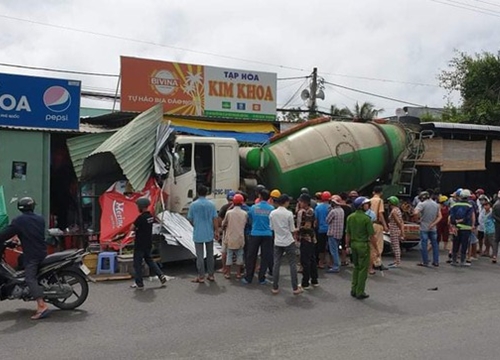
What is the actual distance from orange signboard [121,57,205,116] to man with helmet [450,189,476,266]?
865 cm

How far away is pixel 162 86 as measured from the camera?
17.2 m

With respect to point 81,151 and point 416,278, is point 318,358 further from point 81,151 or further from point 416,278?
point 81,151

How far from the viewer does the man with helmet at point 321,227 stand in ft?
36.2

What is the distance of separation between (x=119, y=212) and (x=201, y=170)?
1.98m

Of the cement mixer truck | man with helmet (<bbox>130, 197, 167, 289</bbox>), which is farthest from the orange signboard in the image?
man with helmet (<bbox>130, 197, 167, 289</bbox>)

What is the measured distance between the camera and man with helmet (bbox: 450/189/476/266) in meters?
11.7

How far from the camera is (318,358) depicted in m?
5.52

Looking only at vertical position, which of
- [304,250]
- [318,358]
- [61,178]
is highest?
[61,178]

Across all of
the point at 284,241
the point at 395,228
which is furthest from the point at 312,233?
the point at 395,228

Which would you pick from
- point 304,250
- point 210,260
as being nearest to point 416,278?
point 304,250

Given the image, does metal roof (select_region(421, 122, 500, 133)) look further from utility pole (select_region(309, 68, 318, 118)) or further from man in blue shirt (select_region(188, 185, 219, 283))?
utility pole (select_region(309, 68, 318, 118))

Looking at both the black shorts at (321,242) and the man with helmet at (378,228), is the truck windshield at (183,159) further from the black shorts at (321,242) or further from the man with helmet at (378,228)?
the man with helmet at (378,228)

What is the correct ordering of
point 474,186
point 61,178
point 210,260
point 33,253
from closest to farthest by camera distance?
point 33,253 → point 210,260 → point 61,178 → point 474,186

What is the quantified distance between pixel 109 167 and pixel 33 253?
5.17 metres
